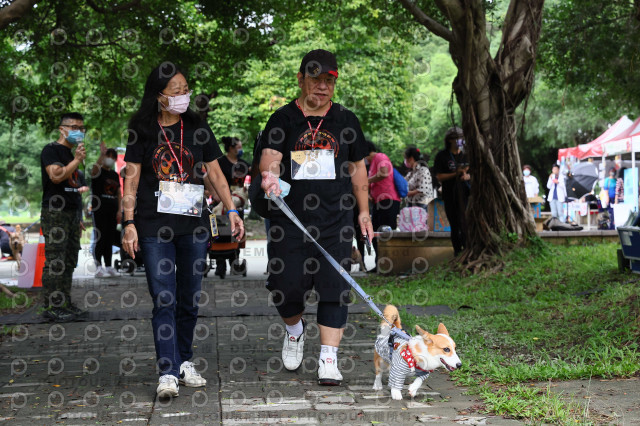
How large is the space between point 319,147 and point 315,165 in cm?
13

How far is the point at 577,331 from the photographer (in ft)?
20.5

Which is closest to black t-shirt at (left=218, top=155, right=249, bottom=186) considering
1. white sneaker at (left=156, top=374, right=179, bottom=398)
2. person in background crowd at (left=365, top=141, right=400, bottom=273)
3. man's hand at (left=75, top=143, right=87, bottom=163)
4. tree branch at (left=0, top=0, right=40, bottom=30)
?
person in background crowd at (left=365, top=141, right=400, bottom=273)

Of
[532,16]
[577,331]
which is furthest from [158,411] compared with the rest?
[532,16]

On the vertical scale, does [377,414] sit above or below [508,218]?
below

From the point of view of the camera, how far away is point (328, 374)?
190 inches

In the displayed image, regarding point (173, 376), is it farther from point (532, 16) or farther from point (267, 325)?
point (532, 16)

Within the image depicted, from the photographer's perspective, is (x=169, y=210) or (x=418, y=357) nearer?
(x=418, y=357)

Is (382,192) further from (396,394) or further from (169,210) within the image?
(396,394)

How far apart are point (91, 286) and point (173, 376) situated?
7.10 meters

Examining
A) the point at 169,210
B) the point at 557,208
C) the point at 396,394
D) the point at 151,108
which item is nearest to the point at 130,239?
the point at 169,210

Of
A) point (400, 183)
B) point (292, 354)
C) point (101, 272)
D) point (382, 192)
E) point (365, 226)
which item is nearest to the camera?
point (365, 226)

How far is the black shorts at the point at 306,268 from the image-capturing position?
498 cm

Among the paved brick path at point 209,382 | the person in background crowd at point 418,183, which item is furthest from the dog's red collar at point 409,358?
the person in background crowd at point 418,183

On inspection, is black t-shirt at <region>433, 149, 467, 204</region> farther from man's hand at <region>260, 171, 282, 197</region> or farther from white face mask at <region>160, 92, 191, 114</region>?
white face mask at <region>160, 92, 191, 114</region>
